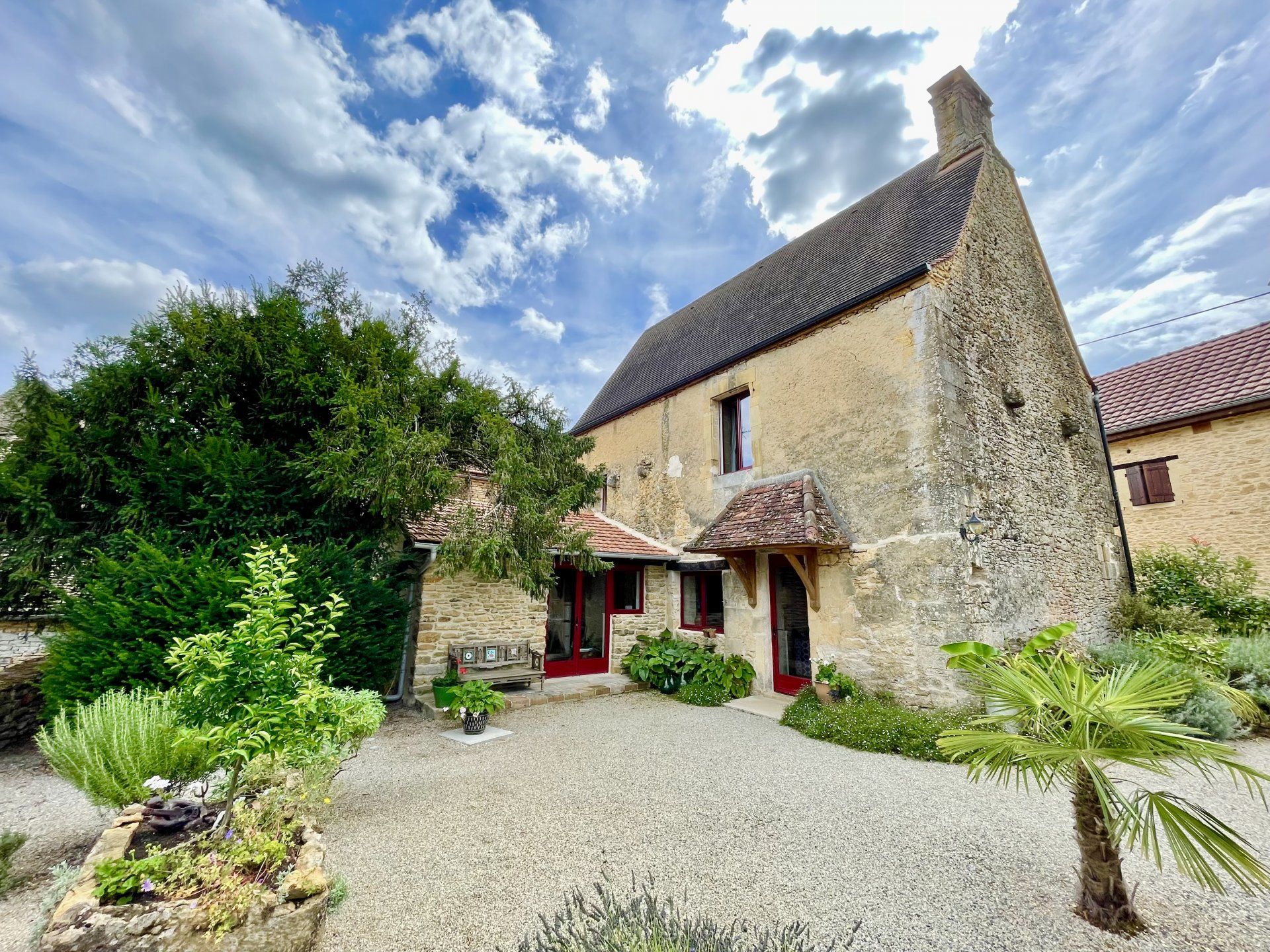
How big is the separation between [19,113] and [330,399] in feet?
15.5

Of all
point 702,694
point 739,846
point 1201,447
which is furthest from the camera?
point 1201,447

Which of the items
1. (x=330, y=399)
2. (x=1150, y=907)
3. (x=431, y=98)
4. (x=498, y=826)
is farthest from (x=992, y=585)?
(x=431, y=98)

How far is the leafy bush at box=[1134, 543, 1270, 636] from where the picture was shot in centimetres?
860

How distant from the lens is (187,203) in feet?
23.3

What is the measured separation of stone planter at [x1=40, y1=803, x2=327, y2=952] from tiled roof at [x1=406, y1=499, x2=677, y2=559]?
484cm

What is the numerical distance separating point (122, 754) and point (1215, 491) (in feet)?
57.6

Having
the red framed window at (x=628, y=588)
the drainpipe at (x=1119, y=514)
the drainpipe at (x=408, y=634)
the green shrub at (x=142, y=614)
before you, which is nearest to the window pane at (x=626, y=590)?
the red framed window at (x=628, y=588)

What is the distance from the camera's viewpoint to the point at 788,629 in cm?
860

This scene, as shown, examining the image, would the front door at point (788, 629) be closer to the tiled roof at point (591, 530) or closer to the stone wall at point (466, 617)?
the tiled roof at point (591, 530)

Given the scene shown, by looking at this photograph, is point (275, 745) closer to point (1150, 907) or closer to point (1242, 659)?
point (1150, 907)

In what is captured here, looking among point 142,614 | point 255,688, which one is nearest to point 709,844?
point 255,688

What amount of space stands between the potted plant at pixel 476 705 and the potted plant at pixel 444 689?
0.46m

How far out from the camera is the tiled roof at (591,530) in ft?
24.9

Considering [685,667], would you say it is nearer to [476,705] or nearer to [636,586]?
[636,586]
